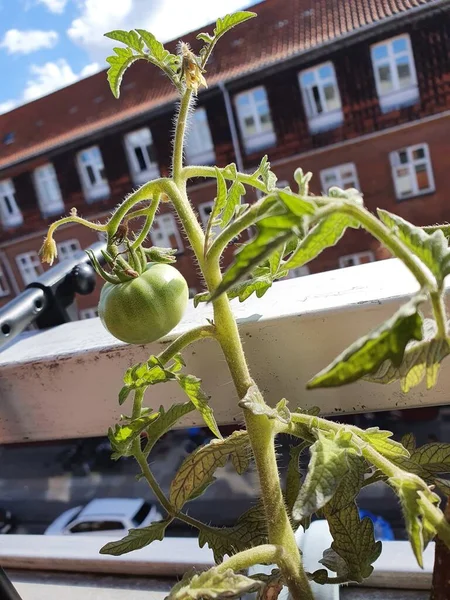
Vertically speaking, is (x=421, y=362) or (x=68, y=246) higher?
(x=421, y=362)

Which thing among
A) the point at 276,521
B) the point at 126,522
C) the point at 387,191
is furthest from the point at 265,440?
the point at 387,191

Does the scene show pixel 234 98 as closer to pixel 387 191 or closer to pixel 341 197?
pixel 387 191

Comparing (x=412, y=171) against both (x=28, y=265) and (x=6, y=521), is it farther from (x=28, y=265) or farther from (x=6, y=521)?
(x=28, y=265)

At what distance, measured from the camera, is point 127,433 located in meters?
0.29

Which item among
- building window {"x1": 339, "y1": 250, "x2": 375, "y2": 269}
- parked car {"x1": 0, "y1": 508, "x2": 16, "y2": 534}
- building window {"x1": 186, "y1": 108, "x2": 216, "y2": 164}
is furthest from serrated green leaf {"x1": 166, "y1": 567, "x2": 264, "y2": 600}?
building window {"x1": 186, "y1": 108, "x2": 216, "y2": 164}

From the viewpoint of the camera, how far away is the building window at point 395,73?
198 inches

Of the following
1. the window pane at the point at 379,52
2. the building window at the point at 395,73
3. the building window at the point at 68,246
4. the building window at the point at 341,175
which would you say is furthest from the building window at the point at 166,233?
the window pane at the point at 379,52

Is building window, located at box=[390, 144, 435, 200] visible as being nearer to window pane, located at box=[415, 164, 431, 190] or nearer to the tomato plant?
window pane, located at box=[415, 164, 431, 190]

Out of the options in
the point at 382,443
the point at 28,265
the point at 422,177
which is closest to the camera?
the point at 382,443

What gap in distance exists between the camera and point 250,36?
5.71 metres

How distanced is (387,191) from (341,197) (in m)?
5.74

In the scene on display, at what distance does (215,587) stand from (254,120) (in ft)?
19.4

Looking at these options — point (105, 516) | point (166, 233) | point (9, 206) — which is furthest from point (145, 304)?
point (9, 206)

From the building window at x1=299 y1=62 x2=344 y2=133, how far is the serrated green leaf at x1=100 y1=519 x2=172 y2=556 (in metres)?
5.64
